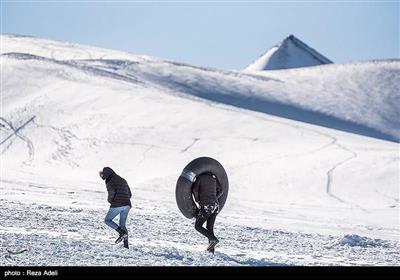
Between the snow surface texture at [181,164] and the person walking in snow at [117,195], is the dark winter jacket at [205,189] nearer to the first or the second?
the snow surface texture at [181,164]

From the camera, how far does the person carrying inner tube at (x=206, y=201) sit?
11.6 m

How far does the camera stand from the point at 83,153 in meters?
31.1

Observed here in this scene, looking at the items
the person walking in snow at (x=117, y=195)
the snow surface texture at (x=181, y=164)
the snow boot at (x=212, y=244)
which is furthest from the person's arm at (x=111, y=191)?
the snow boot at (x=212, y=244)

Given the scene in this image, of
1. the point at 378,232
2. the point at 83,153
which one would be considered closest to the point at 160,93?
the point at 83,153

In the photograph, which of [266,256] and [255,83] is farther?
[255,83]

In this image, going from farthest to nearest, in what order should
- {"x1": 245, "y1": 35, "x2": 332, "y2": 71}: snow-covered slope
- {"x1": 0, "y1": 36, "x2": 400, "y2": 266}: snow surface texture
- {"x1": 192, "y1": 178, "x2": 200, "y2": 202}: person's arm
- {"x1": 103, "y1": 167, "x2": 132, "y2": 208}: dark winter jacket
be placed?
{"x1": 245, "y1": 35, "x2": 332, "y2": 71}: snow-covered slope < {"x1": 0, "y1": 36, "x2": 400, "y2": 266}: snow surface texture < {"x1": 192, "y1": 178, "x2": 200, "y2": 202}: person's arm < {"x1": 103, "y1": 167, "x2": 132, "y2": 208}: dark winter jacket

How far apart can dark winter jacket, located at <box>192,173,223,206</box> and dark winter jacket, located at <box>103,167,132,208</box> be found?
40.9 inches

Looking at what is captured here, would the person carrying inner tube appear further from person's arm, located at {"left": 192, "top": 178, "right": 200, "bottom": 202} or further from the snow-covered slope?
the snow-covered slope

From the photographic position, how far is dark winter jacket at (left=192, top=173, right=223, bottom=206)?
457 inches

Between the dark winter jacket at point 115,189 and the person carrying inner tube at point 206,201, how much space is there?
104cm

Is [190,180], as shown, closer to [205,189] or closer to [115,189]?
[205,189]

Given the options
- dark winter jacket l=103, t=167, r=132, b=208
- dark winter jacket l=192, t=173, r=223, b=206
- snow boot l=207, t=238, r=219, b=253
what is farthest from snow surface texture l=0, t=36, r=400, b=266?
dark winter jacket l=192, t=173, r=223, b=206

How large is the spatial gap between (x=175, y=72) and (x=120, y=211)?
1806 inches

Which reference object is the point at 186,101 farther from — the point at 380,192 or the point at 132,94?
the point at 380,192
